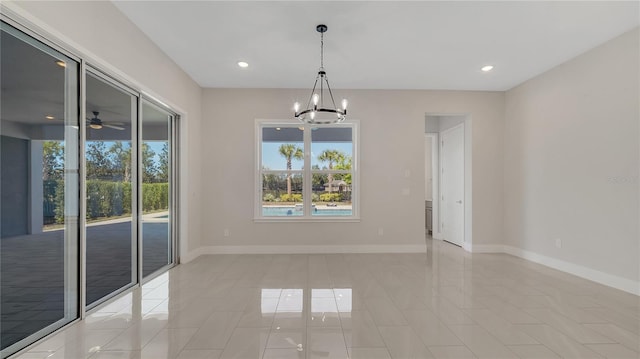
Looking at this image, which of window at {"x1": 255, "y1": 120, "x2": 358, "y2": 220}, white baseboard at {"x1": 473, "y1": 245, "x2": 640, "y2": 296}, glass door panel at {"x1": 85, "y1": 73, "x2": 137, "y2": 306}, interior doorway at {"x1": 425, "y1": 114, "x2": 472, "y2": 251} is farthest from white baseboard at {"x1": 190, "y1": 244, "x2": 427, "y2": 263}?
glass door panel at {"x1": 85, "y1": 73, "x2": 137, "y2": 306}

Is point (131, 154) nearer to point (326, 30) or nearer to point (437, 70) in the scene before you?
point (326, 30)

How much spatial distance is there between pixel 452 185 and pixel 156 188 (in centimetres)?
542

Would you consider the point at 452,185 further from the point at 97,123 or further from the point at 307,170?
the point at 97,123

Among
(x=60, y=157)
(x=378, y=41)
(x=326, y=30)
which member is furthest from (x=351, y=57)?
(x=60, y=157)

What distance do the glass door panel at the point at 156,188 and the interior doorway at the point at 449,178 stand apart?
4.59m

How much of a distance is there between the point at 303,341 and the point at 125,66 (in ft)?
10.6

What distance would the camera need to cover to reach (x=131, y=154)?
3.30 meters

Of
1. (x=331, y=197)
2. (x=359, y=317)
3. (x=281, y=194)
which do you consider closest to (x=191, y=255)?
(x=281, y=194)

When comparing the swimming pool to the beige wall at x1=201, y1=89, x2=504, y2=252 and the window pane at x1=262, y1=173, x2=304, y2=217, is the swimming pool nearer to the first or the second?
the window pane at x1=262, y1=173, x2=304, y2=217

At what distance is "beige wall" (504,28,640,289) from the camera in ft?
10.8

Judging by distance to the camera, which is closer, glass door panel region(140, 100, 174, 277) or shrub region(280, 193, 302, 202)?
glass door panel region(140, 100, 174, 277)

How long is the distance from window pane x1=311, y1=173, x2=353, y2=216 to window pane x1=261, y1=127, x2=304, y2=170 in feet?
1.62

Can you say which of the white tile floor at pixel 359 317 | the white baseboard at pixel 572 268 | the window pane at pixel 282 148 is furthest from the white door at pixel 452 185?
the window pane at pixel 282 148

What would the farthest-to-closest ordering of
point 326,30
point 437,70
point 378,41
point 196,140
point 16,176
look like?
point 196,140 < point 437,70 < point 378,41 < point 326,30 < point 16,176
